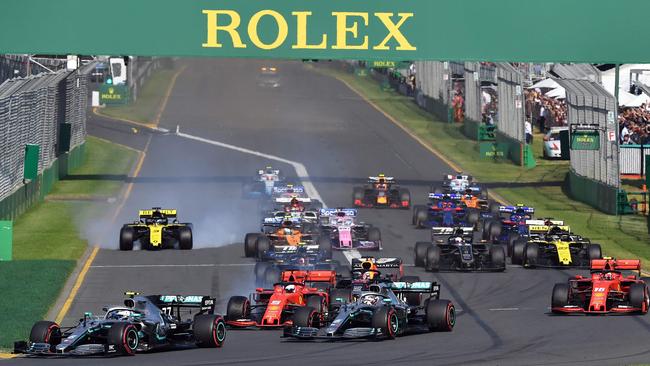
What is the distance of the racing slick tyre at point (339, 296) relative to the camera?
1211 inches

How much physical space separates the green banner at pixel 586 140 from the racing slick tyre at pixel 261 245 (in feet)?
56.4

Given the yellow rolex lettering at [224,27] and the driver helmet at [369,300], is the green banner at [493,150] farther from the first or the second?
the driver helmet at [369,300]

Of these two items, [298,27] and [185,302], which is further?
[298,27]

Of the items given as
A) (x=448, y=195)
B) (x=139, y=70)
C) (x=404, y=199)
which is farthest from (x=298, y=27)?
(x=139, y=70)

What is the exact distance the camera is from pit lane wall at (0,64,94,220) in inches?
1913

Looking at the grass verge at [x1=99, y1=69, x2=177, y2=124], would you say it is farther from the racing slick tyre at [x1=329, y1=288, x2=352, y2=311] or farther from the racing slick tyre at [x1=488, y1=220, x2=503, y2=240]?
the racing slick tyre at [x1=329, y1=288, x2=352, y2=311]

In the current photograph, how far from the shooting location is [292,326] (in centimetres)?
2881

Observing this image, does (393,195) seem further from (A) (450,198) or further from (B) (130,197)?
(B) (130,197)

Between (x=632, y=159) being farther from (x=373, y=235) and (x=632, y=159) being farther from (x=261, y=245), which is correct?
(x=261, y=245)

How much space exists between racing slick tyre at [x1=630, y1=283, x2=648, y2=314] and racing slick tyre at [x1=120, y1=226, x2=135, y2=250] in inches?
667

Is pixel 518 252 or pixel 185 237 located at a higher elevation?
pixel 185 237

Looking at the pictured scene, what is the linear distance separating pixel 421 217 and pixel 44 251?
13.0 metres

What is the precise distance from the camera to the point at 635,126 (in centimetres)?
6456

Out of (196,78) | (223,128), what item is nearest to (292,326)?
(223,128)
